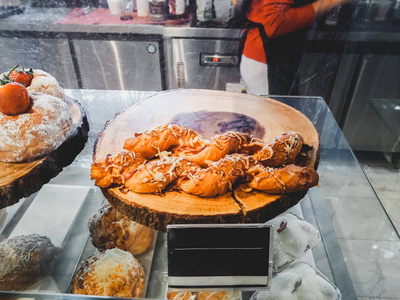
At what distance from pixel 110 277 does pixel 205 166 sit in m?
0.61

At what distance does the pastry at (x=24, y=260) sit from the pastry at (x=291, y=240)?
3.40 feet

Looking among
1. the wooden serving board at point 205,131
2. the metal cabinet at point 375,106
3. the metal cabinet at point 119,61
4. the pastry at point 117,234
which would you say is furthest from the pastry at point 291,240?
the metal cabinet at point 375,106

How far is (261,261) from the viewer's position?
973mm

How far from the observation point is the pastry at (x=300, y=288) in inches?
49.4

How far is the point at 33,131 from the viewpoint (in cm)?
128

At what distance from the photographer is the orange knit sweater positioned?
69.1 inches

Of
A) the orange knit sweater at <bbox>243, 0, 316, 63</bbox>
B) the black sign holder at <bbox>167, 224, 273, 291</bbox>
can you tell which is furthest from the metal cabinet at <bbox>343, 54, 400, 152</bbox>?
the black sign holder at <bbox>167, 224, 273, 291</bbox>

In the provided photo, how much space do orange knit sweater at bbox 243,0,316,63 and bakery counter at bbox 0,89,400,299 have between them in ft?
1.39

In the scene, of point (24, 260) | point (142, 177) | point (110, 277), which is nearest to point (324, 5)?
point (142, 177)

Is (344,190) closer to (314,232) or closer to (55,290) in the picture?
(314,232)

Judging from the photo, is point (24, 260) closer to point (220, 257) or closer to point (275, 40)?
point (220, 257)

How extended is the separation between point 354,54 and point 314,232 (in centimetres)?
171

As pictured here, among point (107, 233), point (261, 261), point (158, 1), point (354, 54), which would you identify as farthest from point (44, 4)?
point (354, 54)

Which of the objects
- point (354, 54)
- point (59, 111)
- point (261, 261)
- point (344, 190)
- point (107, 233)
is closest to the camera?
point (261, 261)
